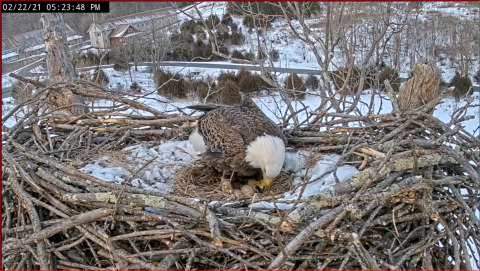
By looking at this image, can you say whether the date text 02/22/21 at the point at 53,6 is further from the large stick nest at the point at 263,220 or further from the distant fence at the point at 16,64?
the distant fence at the point at 16,64

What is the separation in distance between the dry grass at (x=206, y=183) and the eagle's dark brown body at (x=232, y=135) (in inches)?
5.0

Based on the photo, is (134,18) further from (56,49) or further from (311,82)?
(56,49)

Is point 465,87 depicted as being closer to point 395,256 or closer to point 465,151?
point 465,151

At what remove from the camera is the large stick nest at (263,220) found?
2.06 metres

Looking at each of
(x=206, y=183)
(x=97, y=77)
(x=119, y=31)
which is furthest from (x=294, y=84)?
(x=119, y=31)

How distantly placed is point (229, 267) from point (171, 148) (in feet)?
4.61

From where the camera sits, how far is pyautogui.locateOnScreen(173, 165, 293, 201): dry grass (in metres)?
2.70

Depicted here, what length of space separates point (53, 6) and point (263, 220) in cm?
285

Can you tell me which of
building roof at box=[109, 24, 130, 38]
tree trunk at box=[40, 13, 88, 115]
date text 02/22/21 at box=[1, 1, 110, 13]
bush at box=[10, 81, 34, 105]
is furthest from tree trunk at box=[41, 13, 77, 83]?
building roof at box=[109, 24, 130, 38]

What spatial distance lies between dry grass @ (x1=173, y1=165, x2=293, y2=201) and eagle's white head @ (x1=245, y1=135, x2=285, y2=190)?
12cm

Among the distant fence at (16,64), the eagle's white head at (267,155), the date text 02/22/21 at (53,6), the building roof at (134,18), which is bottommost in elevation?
the eagle's white head at (267,155)

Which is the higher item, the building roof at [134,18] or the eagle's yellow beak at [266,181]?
the building roof at [134,18]

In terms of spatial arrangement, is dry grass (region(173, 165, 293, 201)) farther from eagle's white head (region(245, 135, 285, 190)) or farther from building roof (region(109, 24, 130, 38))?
building roof (region(109, 24, 130, 38))

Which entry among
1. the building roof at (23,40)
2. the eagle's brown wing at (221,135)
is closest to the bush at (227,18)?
the building roof at (23,40)
